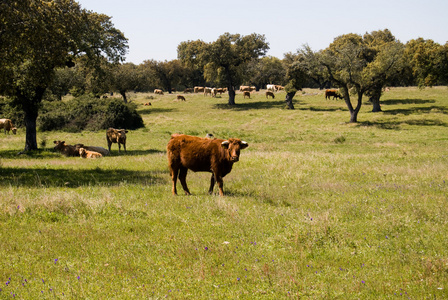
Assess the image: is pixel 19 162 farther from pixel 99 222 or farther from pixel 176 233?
pixel 176 233

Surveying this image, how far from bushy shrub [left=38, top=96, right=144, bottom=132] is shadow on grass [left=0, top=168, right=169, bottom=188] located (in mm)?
24736

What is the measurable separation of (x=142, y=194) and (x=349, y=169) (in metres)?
9.84

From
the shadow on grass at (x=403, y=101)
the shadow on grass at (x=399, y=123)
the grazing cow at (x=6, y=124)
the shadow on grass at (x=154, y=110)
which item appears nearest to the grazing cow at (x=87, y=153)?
the grazing cow at (x=6, y=124)

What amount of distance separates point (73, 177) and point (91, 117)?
2897 cm

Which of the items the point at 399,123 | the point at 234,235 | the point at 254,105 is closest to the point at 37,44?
the point at 234,235

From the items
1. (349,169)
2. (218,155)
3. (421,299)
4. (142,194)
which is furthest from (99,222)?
(349,169)

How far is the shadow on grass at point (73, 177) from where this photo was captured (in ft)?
45.6

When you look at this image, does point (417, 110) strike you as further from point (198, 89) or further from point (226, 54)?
point (198, 89)

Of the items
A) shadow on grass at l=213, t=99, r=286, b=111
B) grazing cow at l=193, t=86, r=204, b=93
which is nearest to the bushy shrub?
shadow on grass at l=213, t=99, r=286, b=111

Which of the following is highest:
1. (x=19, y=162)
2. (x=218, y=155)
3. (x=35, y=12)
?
(x=35, y=12)

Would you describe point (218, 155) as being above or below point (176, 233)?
above

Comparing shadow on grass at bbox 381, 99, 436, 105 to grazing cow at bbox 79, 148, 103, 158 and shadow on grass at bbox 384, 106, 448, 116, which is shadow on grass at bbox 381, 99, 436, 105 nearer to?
shadow on grass at bbox 384, 106, 448, 116

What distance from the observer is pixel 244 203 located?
1067cm

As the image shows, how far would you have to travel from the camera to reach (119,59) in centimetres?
2802
